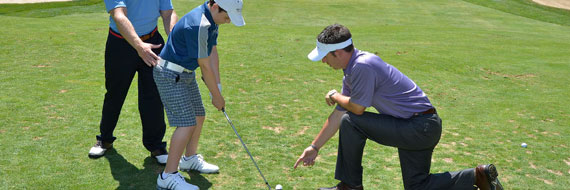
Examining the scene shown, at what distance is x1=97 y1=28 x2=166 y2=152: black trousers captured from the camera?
5.68m

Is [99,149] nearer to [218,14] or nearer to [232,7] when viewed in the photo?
[218,14]

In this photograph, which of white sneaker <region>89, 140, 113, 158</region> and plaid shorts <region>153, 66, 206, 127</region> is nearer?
plaid shorts <region>153, 66, 206, 127</region>

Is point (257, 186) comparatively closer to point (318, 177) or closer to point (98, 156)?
point (318, 177)

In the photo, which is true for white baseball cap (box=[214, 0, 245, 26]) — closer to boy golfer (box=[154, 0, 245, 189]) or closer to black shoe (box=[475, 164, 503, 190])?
boy golfer (box=[154, 0, 245, 189])

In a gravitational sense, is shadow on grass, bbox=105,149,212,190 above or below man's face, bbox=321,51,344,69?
below

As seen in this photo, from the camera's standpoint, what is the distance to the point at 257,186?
208 inches

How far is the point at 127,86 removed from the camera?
5.86 m

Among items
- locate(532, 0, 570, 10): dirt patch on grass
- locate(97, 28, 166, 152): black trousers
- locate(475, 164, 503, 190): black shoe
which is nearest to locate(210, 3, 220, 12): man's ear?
locate(97, 28, 166, 152): black trousers

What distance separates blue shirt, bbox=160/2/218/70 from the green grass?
128 cm

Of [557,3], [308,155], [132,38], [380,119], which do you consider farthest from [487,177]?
[557,3]

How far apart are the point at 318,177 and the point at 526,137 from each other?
347 centimetres

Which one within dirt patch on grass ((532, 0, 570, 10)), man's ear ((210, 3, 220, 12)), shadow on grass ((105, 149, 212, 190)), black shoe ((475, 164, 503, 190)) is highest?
man's ear ((210, 3, 220, 12))

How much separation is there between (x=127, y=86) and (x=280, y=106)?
115 inches

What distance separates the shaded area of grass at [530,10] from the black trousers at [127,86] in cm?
2261
